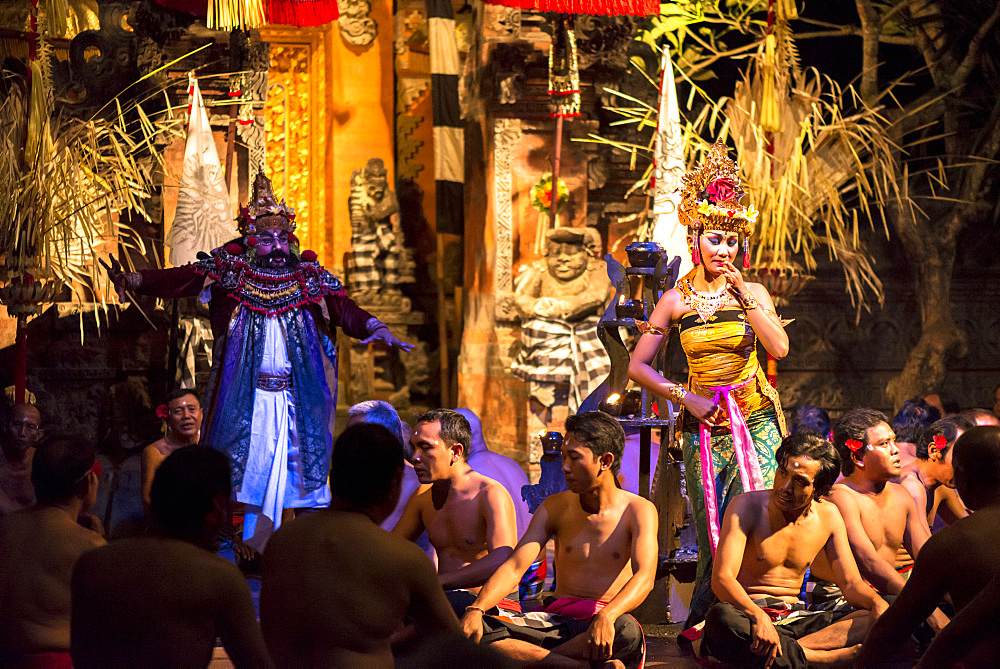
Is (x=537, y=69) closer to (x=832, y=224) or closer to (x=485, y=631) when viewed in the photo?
(x=832, y=224)

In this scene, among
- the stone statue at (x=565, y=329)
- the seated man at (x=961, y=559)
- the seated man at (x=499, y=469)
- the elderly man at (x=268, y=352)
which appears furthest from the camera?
the stone statue at (x=565, y=329)

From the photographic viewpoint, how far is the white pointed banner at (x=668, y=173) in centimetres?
741

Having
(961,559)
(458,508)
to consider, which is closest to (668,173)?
(458,508)

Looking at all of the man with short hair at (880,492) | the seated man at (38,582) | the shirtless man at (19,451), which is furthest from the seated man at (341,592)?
the shirtless man at (19,451)

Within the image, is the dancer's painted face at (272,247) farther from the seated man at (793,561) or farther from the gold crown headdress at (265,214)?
the seated man at (793,561)

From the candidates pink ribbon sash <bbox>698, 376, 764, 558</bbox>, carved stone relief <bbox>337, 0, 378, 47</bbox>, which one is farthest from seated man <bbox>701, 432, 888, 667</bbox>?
carved stone relief <bbox>337, 0, 378, 47</bbox>

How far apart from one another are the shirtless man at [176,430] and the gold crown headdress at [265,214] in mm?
955

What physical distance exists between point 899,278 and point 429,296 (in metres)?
4.18

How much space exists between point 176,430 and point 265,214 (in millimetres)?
1209

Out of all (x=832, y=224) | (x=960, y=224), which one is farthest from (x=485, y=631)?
(x=960, y=224)

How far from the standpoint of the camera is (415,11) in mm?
11156

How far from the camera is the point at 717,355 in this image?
195 inches

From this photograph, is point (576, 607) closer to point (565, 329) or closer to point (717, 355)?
point (717, 355)

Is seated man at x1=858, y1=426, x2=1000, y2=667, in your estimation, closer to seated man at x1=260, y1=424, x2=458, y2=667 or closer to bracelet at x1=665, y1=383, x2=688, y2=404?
seated man at x1=260, y1=424, x2=458, y2=667
